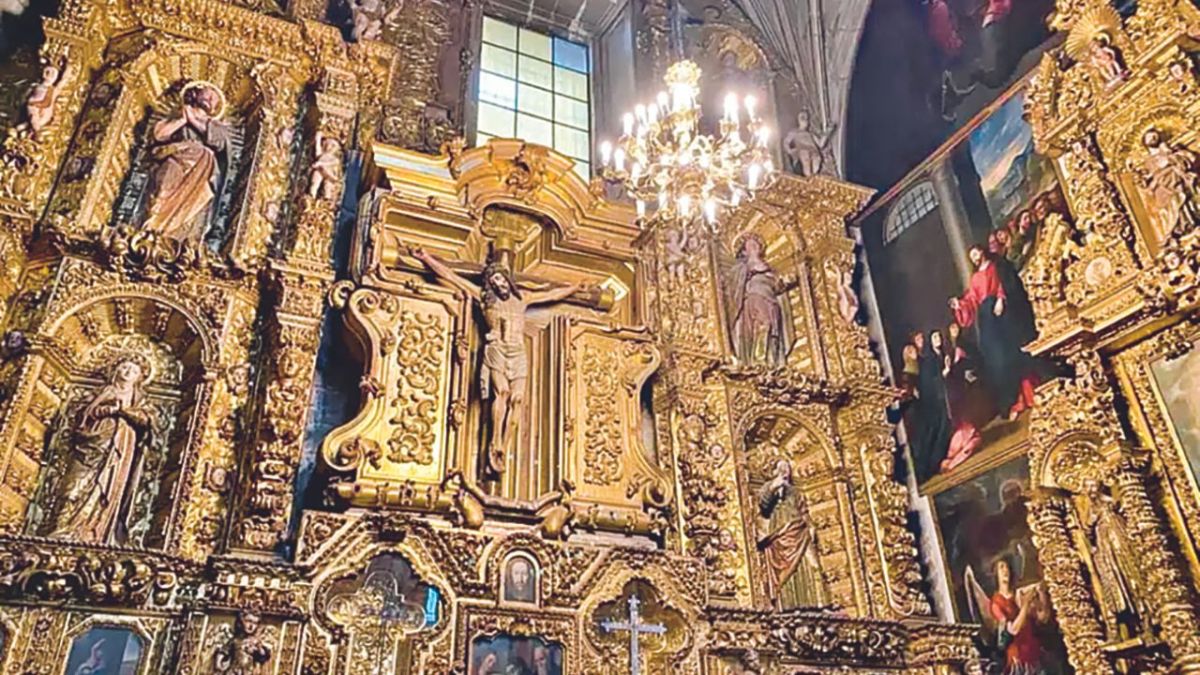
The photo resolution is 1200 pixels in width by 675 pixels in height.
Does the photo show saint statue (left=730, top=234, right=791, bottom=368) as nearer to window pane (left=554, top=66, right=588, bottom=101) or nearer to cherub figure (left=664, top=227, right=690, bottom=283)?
cherub figure (left=664, top=227, right=690, bottom=283)

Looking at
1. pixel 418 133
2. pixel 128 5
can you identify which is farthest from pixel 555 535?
pixel 128 5

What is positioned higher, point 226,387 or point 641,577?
point 226,387

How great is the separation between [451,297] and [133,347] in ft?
8.25

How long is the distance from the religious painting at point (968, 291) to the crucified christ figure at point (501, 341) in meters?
3.89

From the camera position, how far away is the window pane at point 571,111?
418 inches

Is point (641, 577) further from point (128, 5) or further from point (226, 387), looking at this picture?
point (128, 5)

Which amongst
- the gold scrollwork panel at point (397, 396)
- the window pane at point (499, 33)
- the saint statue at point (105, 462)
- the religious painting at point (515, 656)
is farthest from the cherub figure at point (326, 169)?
the religious painting at point (515, 656)

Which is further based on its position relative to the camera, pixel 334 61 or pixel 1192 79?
pixel 334 61

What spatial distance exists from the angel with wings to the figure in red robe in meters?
1.45

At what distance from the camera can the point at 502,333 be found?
23.6 ft

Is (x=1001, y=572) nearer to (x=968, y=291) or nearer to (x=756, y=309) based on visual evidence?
(x=968, y=291)

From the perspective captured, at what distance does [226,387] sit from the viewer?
644cm

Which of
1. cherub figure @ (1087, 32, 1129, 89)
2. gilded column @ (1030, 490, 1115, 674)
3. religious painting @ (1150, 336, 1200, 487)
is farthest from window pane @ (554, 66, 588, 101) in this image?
religious painting @ (1150, 336, 1200, 487)

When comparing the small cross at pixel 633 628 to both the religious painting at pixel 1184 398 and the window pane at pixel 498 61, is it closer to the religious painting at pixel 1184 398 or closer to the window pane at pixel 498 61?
the religious painting at pixel 1184 398
